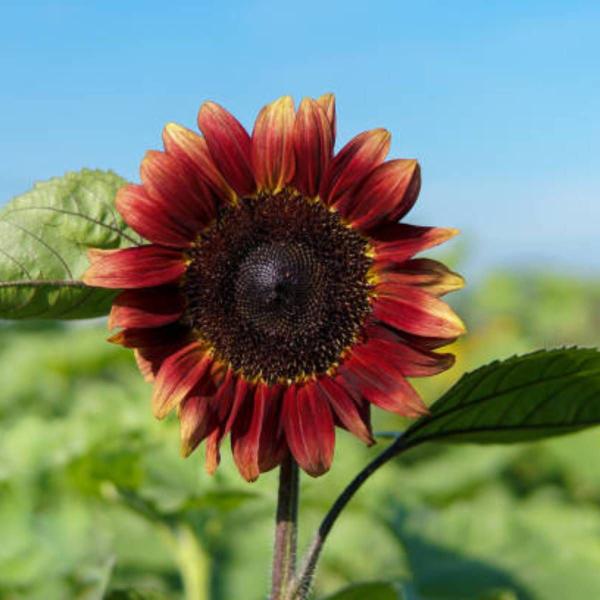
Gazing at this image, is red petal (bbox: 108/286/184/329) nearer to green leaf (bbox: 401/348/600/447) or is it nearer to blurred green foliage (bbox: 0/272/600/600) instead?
green leaf (bbox: 401/348/600/447)

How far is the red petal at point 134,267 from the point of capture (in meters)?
1.02

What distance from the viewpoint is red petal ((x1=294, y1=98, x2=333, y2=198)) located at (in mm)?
1027

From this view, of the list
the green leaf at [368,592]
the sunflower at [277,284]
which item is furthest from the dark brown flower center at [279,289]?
the green leaf at [368,592]

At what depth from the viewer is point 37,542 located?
2.23 m

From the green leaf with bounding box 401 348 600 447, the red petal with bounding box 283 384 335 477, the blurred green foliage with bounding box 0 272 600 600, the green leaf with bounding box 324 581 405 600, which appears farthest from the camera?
the blurred green foliage with bounding box 0 272 600 600

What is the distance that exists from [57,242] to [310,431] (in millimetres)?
315

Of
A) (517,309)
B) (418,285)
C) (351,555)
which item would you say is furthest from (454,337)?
(517,309)

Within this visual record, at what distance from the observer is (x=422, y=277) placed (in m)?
1.05

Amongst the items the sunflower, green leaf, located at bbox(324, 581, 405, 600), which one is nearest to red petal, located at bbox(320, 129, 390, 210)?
the sunflower

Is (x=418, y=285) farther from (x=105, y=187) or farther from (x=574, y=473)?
(x=574, y=473)

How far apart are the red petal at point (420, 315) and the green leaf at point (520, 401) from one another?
0.39 ft

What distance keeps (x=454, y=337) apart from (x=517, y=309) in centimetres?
579

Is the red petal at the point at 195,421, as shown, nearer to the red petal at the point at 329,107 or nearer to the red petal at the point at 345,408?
the red petal at the point at 345,408

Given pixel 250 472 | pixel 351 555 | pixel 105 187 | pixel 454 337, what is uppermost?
pixel 105 187
